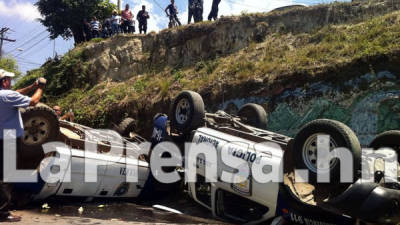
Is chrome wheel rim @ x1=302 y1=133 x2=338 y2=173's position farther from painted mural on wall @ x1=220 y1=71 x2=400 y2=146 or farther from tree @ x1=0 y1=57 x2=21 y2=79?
tree @ x1=0 y1=57 x2=21 y2=79

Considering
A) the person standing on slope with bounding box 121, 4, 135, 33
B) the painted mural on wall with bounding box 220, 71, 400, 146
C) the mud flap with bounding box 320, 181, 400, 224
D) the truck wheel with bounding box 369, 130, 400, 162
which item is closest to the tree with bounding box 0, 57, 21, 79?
the person standing on slope with bounding box 121, 4, 135, 33

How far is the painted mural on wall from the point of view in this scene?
8.42 m

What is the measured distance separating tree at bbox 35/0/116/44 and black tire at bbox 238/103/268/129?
45.4 ft

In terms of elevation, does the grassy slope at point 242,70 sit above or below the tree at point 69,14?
below

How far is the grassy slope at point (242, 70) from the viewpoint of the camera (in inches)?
394

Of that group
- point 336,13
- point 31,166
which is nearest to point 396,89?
point 336,13

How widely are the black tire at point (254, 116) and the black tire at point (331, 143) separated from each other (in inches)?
107

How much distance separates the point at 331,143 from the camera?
180 inches

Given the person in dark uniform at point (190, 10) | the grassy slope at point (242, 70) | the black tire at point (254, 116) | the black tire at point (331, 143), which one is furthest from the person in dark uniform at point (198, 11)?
the black tire at point (331, 143)

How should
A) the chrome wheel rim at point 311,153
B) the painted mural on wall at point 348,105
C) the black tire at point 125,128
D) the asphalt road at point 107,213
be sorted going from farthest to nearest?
the painted mural on wall at point 348,105 < the black tire at point 125,128 < the asphalt road at point 107,213 < the chrome wheel rim at point 311,153

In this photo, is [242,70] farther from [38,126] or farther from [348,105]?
[38,126]

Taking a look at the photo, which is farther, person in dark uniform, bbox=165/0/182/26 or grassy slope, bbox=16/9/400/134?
person in dark uniform, bbox=165/0/182/26

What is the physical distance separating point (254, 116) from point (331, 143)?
3207 millimetres

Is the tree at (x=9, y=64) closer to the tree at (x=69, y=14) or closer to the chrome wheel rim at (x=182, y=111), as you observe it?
the tree at (x=69, y=14)
